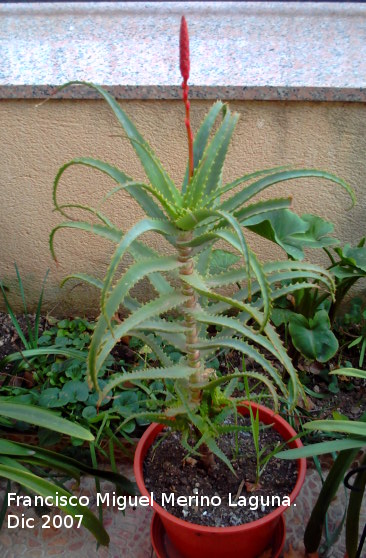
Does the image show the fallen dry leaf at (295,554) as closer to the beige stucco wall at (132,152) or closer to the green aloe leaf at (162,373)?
the green aloe leaf at (162,373)

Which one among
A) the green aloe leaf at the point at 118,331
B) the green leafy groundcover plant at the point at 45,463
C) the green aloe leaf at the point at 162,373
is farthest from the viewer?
the green leafy groundcover plant at the point at 45,463

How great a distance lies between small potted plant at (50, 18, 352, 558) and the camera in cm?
99

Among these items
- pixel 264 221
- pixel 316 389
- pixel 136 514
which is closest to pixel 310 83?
pixel 264 221

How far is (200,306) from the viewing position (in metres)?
1.25

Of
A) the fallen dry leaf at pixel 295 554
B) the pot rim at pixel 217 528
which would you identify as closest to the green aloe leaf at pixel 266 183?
the pot rim at pixel 217 528

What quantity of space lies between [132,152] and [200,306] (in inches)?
31.4

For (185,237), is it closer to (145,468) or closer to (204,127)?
(204,127)

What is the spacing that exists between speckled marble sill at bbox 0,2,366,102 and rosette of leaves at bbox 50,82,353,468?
23.6 inches

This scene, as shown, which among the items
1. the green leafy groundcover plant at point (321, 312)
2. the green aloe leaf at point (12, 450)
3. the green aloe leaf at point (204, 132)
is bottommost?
the green aloe leaf at point (12, 450)

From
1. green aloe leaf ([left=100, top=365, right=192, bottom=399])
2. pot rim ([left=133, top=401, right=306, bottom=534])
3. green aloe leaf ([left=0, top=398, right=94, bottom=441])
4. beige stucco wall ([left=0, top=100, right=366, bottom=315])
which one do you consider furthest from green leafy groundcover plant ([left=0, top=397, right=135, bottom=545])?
beige stucco wall ([left=0, top=100, right=366, bottom=315])

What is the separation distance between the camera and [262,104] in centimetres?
172

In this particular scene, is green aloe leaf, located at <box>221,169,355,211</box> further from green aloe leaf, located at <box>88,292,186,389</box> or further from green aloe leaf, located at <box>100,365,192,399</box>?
green aloe leaf, located at <box>100,365,192,399</box>

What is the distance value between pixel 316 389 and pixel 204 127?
1153 mm

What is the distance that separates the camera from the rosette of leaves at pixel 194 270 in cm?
99
